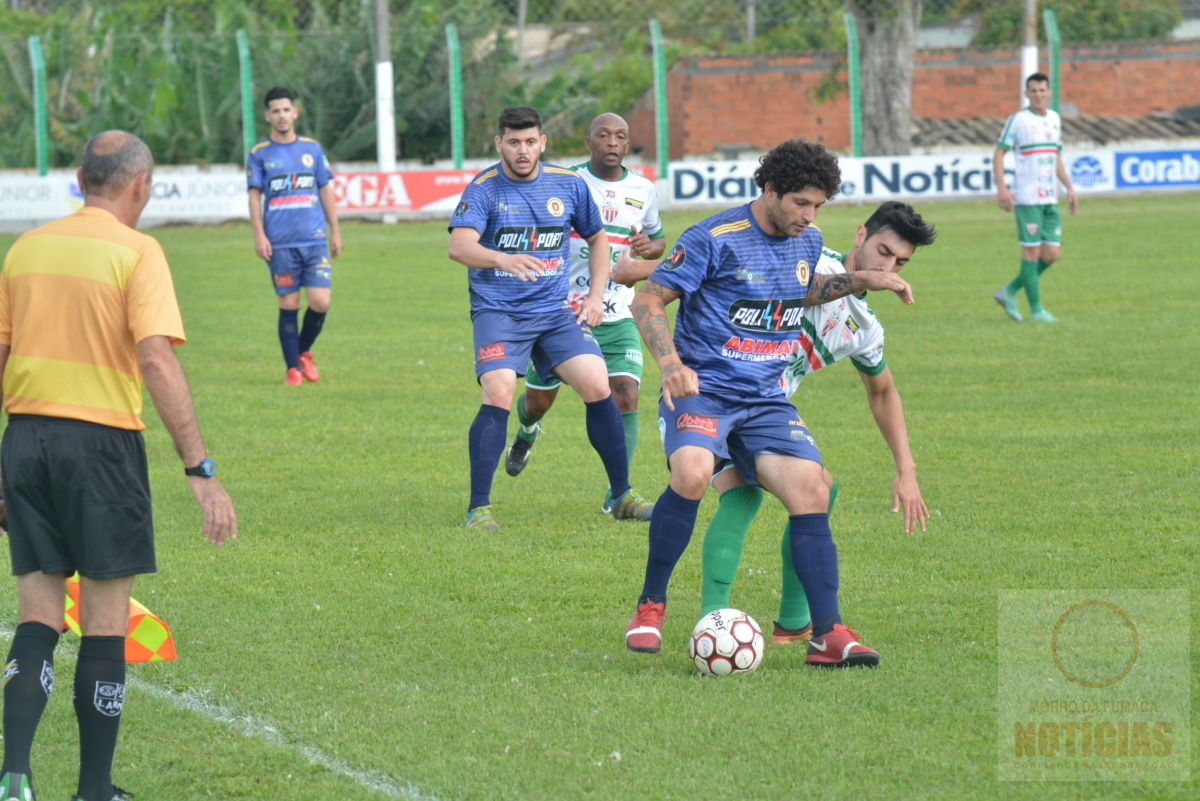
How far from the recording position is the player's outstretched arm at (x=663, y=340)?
17.3 feet

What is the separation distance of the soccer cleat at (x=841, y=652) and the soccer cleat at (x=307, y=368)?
7805 mm

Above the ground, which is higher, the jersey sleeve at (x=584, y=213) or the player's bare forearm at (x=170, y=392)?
the jersey sleeve at (x=584, y=213)

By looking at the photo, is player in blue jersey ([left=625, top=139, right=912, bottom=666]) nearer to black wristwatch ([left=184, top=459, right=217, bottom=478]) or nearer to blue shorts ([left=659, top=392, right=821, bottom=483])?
blue shorts ([left=659, top=392, right=821, bottom=483])

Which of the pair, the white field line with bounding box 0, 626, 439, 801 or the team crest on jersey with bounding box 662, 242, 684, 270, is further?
the team crest on jersey with bounding box 662, 242, 684, 270

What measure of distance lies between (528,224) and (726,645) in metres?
3.26

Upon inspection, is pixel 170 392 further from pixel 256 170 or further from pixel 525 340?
pixel 256 170

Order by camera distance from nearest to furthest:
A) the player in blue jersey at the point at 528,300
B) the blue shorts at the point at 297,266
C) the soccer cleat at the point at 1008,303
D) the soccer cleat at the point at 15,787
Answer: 1. the soccer cleat at the point at 15,787
2. the player in blue jersey at the point at 528,300
3. the blue shorts at the point at 297,266
4. the soccer cleat at the point at 1008,303

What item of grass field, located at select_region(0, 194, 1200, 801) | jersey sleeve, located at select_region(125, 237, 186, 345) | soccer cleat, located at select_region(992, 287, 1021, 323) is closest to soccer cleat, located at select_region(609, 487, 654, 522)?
grass field, located at select_region(0, 194, 1200, 801)

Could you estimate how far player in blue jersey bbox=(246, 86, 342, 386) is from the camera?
12.3 meters

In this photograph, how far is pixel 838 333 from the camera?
18.7 ft

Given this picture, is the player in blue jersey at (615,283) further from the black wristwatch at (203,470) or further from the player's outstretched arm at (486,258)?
the black wristwatch at (203,470)

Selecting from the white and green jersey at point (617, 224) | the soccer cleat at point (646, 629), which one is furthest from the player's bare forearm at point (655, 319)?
the white and green jersey at point (617, 224)

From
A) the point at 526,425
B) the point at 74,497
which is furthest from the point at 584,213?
the point at 74,497

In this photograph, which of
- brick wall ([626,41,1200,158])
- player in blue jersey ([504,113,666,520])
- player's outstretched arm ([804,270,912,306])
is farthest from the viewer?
brick wall ([626,41,1200,158])
